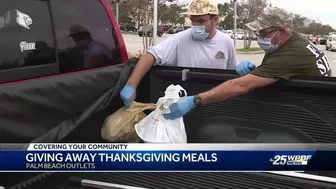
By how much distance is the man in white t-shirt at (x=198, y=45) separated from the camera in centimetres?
344

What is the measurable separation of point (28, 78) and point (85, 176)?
0.67 m

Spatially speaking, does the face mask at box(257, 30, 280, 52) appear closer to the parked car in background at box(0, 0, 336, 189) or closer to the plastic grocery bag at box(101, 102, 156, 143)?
the parked car in background at box(0, 0, 336, 189)

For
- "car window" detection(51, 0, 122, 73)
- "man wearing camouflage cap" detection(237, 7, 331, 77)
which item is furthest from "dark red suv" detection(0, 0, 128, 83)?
"man wearing camouflage cap" detection(237, 7, 331, 77)

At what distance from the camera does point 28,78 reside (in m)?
2.40

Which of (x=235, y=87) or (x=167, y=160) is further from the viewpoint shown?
(x=235, y=87)

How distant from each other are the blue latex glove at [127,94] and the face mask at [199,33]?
0.78m

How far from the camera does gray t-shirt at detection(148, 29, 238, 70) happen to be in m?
3.48

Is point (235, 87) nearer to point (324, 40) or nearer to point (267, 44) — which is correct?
point (267, 44)

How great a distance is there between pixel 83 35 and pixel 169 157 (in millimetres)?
1640

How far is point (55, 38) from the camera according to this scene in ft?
8.66

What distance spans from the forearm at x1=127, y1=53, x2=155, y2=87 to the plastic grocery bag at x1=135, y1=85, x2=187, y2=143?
10.8 inches

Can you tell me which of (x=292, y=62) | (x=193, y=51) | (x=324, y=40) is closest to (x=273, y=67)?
(x=292, y=62)

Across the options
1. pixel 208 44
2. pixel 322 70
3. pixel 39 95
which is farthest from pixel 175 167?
pixel 208 44

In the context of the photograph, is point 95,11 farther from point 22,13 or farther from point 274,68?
point 274,68
